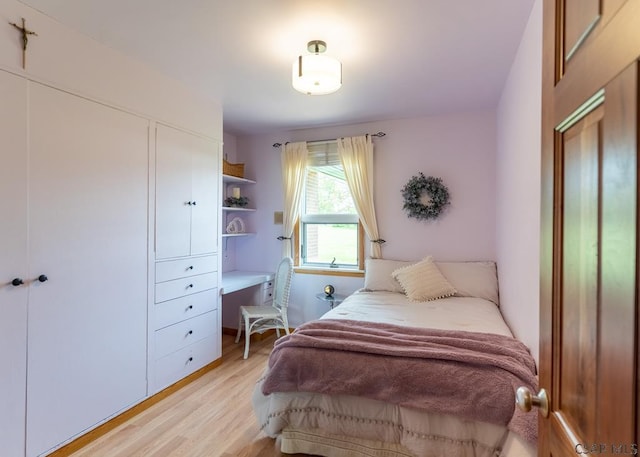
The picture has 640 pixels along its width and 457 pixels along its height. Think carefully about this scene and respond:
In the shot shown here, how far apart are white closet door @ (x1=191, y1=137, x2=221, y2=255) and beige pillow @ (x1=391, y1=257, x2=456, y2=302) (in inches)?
72.5

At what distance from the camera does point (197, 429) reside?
226 cm

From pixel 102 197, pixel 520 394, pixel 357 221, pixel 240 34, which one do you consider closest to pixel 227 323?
pixel 357 221

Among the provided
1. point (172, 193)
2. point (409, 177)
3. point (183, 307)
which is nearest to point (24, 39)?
point (172, 193)

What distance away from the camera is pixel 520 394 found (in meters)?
0.85

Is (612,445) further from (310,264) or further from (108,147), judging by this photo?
(310,264)

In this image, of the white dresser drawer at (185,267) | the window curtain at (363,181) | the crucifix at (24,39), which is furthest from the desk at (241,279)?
the crucifix at (24,39)

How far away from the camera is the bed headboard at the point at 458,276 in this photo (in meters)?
3.12

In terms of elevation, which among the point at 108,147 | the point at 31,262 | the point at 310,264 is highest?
the point at 108,147

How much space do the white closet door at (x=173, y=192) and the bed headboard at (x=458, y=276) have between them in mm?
1804

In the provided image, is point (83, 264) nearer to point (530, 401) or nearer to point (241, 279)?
point (241, 279)

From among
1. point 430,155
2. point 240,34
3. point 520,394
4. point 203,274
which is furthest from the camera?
point 430,155

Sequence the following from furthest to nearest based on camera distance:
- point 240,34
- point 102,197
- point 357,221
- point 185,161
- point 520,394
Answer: point 357,221 → point 185,161 → point 102,197 → point 240,34 → point 520,394

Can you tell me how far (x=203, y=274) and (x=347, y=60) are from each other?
2.15 metres

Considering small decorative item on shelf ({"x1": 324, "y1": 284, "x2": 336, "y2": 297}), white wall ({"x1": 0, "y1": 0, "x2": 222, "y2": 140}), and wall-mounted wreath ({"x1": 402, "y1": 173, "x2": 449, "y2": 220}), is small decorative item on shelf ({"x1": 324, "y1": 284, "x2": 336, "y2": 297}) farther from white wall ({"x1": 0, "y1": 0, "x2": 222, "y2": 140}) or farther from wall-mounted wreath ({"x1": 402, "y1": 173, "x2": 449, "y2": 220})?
white wall ({"x1": 0, "y1": 0, "x2": 222, "y2": 140})
